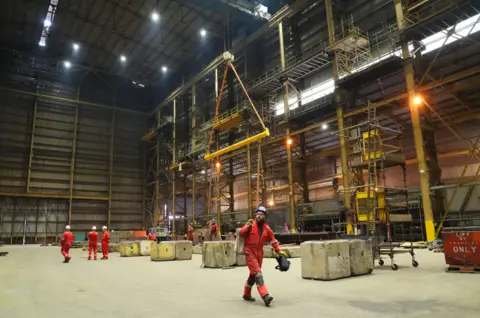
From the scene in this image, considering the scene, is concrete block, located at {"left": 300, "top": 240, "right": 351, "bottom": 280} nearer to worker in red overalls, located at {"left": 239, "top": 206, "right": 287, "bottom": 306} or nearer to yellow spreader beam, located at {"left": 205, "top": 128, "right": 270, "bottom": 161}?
worker in red overalls, located at {"left": 239, "top": 206, "right": 287, "bottom": 306}

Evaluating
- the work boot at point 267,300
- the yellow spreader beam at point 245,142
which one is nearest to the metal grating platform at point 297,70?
the yellow spreader beam at point 245,142

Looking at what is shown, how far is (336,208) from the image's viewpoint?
2233 cm

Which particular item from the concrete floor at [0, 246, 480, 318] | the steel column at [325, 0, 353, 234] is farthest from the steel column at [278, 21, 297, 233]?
the concrete floor at [0, 246, 480, 318]

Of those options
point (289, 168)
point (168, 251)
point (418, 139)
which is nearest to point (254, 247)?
point (168, 251)

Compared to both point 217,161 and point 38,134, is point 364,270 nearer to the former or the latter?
point 217,161

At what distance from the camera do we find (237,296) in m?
6.11

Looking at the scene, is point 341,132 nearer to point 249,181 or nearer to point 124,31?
point 249,181

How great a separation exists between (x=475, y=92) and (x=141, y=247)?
21.6 meters

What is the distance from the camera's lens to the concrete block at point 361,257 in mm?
8383

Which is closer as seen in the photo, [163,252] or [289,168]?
[163,252]

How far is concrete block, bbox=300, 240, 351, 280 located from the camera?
7.79 meters

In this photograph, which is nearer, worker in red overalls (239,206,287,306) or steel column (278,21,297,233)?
worker in red overalls (239,206,287,306)

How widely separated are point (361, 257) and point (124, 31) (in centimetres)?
3307

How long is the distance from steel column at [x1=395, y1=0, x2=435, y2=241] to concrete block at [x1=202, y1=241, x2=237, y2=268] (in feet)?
34.2
